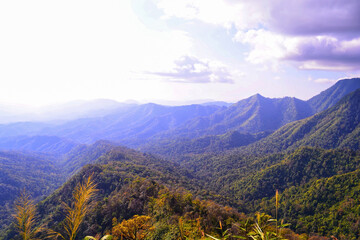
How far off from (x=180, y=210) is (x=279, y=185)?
304 feet

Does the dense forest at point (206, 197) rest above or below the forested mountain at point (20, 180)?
above

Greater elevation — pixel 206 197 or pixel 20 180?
pixel 206 197

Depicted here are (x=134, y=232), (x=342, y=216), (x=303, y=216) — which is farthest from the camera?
(x=303, y=216)

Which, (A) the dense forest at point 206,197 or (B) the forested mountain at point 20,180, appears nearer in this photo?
(A) the dense forest at point 206,197

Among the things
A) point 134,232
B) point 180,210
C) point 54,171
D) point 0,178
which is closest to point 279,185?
point 180,210

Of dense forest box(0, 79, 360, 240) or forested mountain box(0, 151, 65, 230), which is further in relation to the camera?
forested mountain box(0, 151, 65, 230)

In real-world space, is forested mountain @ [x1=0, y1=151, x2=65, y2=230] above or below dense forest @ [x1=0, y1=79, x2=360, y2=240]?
below

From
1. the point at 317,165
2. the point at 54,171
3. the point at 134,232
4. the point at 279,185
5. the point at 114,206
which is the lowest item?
the point at 54,171

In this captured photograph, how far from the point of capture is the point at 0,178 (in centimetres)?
13175

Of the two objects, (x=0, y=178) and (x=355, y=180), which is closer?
(x=355, y=180)

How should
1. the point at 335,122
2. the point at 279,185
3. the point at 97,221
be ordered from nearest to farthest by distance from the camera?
the point at 97,221 < the point at 279,185 < the point at 335,122

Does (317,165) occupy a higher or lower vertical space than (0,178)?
higher

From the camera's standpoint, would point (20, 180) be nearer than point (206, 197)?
No

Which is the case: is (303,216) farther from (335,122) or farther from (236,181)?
(335,122)
